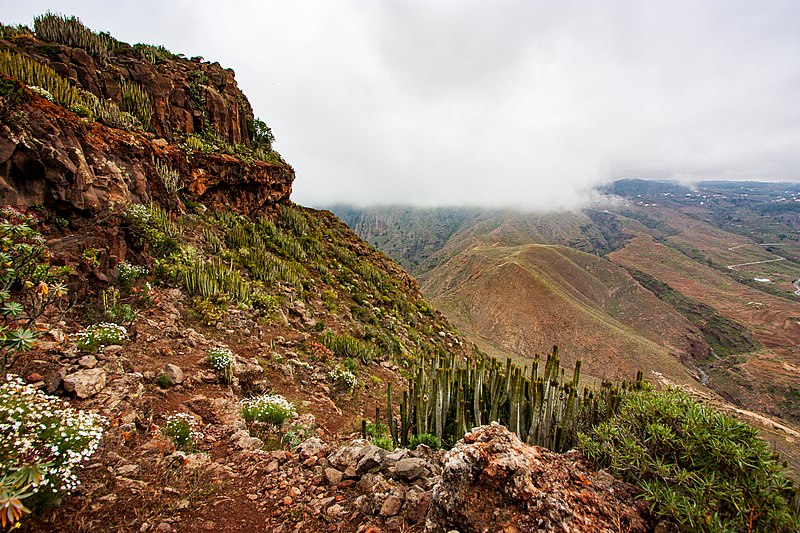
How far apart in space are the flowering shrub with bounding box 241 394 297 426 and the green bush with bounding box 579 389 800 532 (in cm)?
553

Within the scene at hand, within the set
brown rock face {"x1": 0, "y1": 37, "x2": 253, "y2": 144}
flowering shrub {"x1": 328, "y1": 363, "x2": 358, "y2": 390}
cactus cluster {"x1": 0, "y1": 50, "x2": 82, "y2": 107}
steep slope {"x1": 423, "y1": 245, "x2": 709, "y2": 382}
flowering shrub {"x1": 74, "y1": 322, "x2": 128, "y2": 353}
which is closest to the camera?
flowering shrub {"x1": 74, "y1": 322, "x2": 128, "y2": 353}

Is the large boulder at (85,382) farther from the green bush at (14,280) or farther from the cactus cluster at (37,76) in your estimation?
the cactus cluster at (37,76)

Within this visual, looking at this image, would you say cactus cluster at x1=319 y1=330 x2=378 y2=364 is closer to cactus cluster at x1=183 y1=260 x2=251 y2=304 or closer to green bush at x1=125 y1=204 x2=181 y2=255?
cactus cluster at x1=183 y1=260 x2=251 y2=304

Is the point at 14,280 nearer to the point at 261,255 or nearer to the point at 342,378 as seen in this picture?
the point at 342,378

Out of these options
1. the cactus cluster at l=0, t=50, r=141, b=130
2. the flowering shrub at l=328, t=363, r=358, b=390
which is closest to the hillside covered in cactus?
the cactus cluster at l=0, t=50, r=141, b=130

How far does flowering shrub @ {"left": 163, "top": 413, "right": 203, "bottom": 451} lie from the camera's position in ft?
16.3

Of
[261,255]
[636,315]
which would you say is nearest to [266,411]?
[261,255]

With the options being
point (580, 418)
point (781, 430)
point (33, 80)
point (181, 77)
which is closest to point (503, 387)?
point (580, 418)

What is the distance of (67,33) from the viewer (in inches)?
614

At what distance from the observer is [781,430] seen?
35531 millimetres

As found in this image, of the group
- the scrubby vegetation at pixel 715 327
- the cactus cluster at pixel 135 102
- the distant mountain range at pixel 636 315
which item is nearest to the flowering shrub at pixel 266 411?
the cactus cluster at pixel 135 102

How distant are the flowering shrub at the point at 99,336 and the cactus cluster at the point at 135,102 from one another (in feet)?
44.7

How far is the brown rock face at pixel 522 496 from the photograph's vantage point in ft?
9.53

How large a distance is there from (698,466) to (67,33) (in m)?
26.3
